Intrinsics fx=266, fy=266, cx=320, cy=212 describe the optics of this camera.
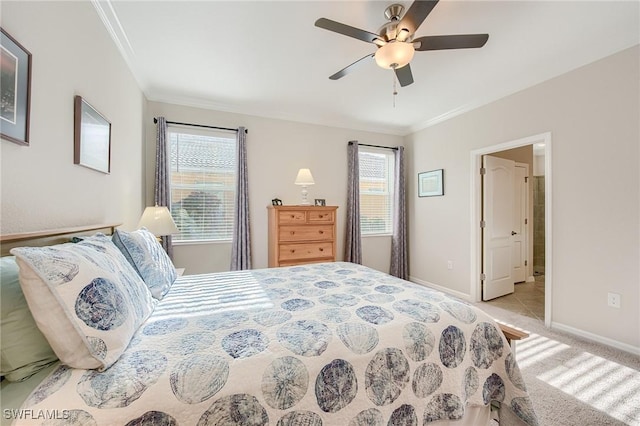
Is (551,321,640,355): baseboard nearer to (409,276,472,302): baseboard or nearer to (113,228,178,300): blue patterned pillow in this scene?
(409,276,472,302): baseboard

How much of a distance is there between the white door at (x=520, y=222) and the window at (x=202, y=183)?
178 inches

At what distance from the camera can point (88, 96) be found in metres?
1.74

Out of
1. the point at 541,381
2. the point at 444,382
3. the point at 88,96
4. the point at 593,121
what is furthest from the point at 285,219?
the point at 593,121

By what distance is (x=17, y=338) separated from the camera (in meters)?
0.80

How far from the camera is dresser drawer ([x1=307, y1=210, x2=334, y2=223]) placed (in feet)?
11.8

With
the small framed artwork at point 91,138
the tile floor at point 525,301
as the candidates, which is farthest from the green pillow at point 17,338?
the tile floor at point 525,301

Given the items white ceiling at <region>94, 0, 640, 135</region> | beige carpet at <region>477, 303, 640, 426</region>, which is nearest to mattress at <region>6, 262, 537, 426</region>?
beige carpet at <region>477, 303, 640, 426</region>

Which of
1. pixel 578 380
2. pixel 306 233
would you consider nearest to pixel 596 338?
pixel 578 380

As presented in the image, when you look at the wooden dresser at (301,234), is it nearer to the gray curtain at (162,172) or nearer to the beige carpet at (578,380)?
the gray curtain at (162,172)

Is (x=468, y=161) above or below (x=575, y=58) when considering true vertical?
below

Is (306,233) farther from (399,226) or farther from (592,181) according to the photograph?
(592,181)

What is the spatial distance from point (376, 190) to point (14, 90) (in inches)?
168

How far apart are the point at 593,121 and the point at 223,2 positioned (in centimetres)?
339

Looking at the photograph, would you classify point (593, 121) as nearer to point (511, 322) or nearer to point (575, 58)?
point (575, 58)
